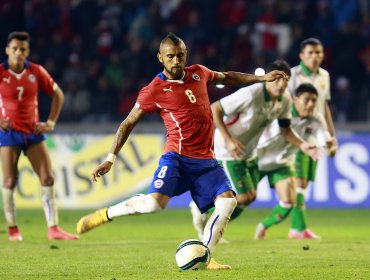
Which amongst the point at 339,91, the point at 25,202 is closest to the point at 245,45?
the point at 339,91

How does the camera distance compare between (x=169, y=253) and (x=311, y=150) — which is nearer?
(x=169, y=253)

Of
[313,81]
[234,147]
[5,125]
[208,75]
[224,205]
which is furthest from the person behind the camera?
[313,81]

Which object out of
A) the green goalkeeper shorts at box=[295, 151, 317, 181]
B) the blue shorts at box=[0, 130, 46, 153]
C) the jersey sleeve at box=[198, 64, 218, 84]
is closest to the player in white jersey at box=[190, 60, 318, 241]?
the green goalkeeper shorts at box=[295, 151, 317, 181]

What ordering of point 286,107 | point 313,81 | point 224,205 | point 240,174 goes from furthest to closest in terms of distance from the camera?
point 313,81, point 240,174, point 286,107, point 224,205

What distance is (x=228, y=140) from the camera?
11719 millimetres

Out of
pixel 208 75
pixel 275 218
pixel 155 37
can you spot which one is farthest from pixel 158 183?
pixel 155 37

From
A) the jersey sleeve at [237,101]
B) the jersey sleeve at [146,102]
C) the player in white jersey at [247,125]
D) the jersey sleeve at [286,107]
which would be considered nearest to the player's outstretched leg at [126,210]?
the jersey sleeve at [146,102]

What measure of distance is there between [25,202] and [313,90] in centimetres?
722

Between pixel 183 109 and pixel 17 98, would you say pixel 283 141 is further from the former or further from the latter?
pixel 183 109

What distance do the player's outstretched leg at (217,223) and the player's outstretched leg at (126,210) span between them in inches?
19.0

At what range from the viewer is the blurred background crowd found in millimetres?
21016

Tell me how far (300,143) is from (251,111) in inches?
31.2

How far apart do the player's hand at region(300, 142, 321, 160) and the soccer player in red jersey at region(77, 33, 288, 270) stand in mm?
3072

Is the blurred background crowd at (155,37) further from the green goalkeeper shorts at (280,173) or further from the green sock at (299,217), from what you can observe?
the green goalkeeper shorts at (280,173)
